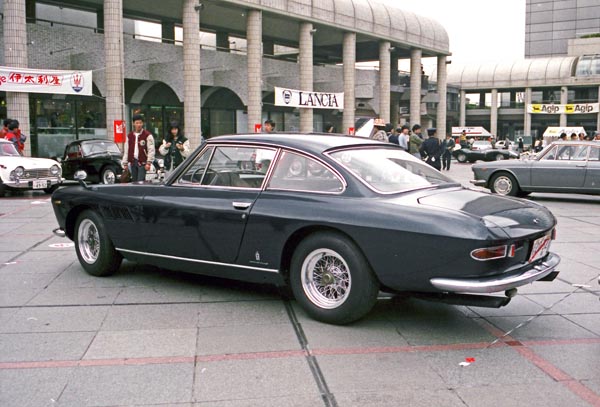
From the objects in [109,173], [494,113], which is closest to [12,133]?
[109,173]

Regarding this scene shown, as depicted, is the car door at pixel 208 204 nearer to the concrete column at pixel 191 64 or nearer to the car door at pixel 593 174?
the car door at pixel 593 174

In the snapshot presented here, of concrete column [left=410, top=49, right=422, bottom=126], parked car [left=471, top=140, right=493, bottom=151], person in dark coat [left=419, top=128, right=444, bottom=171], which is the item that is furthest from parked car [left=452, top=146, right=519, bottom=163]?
person in dark coat [left=419, top=128, right=444, bottom=171]

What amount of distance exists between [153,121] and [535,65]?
182ft

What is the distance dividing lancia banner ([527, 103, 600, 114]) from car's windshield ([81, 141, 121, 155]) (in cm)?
6285

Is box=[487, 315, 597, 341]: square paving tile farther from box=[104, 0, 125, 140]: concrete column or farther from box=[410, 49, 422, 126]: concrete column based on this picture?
box=[410, 49, 422, 126]: concrete column

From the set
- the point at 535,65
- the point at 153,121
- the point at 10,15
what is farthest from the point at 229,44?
the point at 535,65

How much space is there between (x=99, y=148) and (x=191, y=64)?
38.7 feet

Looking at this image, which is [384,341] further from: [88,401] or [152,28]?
[152,28]

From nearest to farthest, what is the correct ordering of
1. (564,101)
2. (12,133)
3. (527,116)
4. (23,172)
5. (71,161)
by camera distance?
(23,172)
(12,133)
(71,161)
(564,101)
(527,116)

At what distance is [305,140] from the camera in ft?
18.6

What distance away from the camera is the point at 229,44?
1651 inches

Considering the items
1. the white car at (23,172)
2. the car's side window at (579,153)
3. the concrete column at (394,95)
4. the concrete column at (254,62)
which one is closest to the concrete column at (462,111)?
the concrete column at (394,95)

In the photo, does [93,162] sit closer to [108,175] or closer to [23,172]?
[108,175]

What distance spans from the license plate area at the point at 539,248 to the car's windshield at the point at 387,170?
98 centimetres
